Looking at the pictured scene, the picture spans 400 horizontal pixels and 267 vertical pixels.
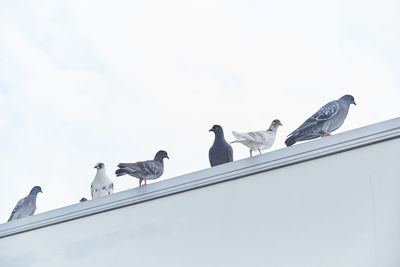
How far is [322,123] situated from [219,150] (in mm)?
1628

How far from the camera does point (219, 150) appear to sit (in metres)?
6.43

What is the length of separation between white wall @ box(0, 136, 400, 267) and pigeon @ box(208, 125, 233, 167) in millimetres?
2315

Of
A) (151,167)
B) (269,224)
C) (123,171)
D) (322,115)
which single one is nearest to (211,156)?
(151,167)

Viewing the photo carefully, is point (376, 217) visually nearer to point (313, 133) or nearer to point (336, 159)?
point (336, 159)

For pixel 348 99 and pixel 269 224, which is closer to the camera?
pixel 269 224

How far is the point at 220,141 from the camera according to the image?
6.54 metres

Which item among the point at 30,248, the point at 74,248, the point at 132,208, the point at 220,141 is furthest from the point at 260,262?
the point at 220,141

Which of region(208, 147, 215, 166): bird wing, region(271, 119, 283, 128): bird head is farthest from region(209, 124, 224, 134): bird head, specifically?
region(271, 119, 283, 128): bird head

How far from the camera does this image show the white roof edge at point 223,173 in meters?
3.27

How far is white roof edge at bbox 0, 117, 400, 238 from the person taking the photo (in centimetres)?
327

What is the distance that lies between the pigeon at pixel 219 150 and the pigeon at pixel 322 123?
1.36 metres

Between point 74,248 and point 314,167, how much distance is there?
1.68 m

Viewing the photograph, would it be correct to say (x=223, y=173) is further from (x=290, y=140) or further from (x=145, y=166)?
(x=145, y=166)

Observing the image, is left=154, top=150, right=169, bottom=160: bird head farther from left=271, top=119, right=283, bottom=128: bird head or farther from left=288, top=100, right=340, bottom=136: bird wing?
left=288, top=100, right=340, bottom=136: bird wing
